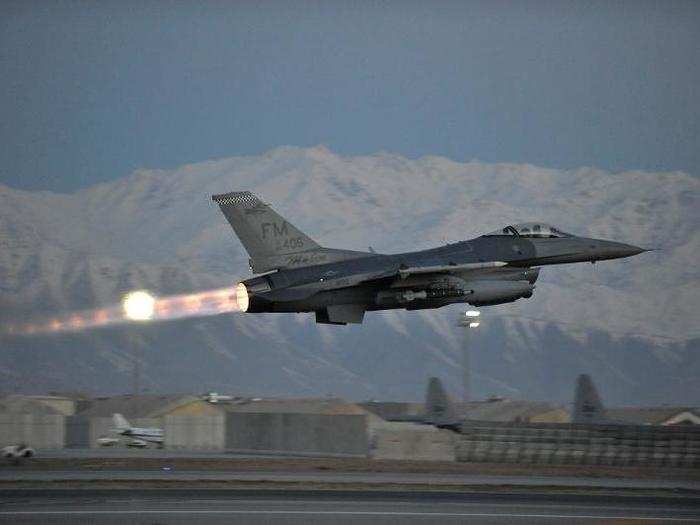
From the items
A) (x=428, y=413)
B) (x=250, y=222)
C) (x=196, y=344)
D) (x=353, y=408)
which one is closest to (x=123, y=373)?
(x=196, y=344)

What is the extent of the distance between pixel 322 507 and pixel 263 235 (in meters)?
15.8

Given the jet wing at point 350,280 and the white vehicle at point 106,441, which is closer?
the jet wing at point 350,280

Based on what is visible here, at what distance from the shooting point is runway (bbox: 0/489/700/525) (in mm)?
25156

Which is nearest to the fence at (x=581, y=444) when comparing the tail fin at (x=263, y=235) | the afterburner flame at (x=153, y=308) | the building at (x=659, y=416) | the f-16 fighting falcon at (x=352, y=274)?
the f-16 fighting falcon at (x=352, y=274)

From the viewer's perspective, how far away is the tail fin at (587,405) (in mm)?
54375

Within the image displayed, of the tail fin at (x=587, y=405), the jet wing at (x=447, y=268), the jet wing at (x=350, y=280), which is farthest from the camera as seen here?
the tail fin at (x=587, y=405)

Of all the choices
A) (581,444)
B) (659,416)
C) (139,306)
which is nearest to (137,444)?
(139,306)

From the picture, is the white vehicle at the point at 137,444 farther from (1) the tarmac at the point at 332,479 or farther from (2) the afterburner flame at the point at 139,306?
(1) the tarmac at the point at 332,479

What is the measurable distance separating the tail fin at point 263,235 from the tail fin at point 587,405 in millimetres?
19069

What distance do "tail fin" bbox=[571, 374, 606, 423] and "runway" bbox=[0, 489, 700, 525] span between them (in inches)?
A: 927

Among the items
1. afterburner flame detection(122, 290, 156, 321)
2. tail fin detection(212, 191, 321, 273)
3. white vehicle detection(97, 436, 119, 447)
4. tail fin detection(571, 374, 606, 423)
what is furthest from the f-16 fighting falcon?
white vehicle detection(97, 436, 119, 447)

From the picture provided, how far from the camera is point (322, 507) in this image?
1077 inches

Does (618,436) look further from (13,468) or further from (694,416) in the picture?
Answer: (694,416)

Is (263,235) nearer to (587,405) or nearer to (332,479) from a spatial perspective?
(332,479)
